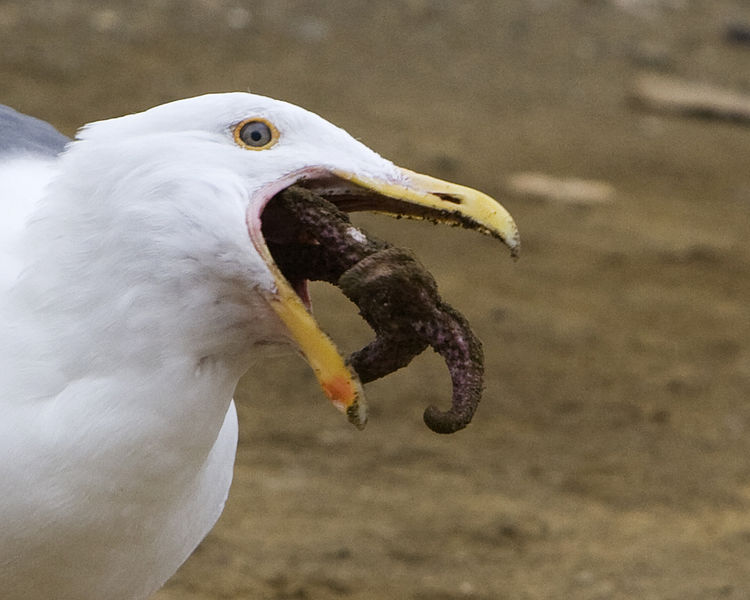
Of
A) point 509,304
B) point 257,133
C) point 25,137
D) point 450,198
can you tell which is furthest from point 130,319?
point 509,304

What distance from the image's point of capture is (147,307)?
2012 mm

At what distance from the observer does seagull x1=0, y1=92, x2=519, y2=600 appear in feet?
6.57

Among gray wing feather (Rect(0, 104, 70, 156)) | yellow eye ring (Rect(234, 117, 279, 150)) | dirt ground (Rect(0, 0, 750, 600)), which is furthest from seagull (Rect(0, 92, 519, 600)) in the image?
dirt ground (Rect(0, 0, 750, 600))

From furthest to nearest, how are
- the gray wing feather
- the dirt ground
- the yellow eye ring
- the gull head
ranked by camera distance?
the dirt ground
the gray wing feather
the yellow eye ring
the gull head

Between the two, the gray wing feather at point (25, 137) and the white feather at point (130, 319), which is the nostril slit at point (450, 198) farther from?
the gray wing feather at point (25, 137)

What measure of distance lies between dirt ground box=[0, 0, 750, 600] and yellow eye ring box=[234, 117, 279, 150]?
190 cm

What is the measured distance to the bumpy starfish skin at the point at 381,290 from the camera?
2.08 meters

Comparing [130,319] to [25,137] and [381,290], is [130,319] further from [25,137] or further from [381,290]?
[25,137]

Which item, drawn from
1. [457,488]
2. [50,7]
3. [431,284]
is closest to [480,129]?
[50,7]

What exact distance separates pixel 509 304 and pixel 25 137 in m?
3.52

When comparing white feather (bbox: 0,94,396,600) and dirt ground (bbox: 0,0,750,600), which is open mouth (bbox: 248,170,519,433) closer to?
white feather (bbox: 0,94,396,600)

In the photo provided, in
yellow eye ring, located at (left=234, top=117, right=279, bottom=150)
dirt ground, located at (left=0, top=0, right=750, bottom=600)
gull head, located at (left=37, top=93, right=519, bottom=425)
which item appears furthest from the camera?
dirt ground, located at (left=0, top=0, right=750, bottom=600)

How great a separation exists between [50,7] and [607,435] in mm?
6220

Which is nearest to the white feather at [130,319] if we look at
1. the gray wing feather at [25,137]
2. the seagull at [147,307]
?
the seagull at [147,307]
